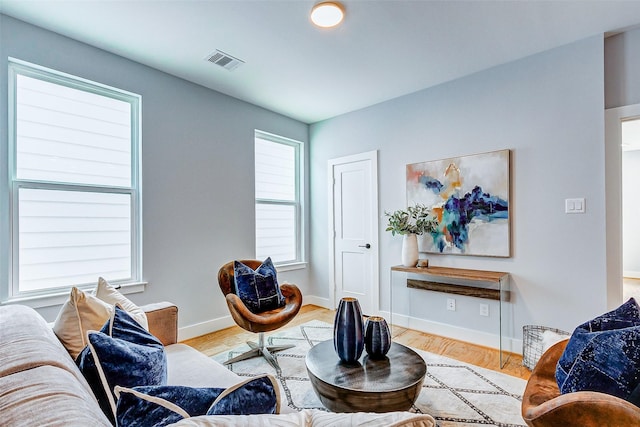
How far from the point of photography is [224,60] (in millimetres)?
2859

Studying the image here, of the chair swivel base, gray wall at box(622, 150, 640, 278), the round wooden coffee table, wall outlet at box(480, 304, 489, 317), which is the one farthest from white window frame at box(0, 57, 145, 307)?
gray wall at box(622, 150, 640, 278)

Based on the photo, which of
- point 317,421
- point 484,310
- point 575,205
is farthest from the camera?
point 484,310

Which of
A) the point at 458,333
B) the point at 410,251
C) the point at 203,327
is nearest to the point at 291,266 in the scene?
the point at 203,327

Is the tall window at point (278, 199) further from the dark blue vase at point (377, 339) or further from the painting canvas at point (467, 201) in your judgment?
the dark blue vase at point (377, 339)

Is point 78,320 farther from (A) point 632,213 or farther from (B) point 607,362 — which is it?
(A) point 632,213

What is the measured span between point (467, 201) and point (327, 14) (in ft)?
6.91

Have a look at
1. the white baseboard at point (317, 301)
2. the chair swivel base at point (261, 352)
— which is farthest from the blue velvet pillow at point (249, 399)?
the white baseboard at point (317, 301)

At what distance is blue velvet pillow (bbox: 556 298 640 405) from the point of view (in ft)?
3.85

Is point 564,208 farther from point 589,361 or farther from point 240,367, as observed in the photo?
point 240,367

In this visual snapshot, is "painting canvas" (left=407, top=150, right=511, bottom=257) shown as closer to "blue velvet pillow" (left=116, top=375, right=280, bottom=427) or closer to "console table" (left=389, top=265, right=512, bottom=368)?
"console table" (left=389, top=265, right=512, bottom=368)

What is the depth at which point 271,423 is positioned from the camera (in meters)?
0.58

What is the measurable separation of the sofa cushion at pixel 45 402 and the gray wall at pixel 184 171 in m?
2.14

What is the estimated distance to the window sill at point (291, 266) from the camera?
13.7 ft

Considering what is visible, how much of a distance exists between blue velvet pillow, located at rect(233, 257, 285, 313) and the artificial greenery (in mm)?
1424
